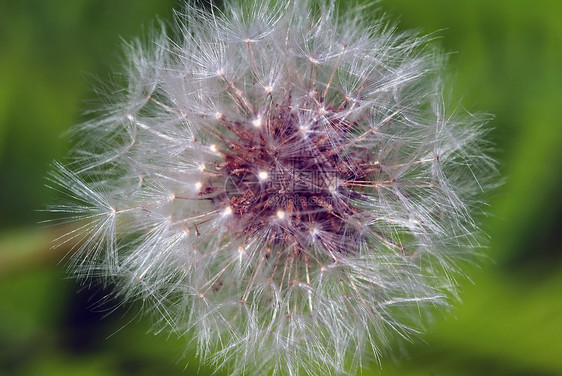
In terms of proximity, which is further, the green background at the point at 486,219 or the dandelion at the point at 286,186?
the green background at the point at 486,219

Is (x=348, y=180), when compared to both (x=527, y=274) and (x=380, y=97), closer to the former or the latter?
(x=380, y=97)

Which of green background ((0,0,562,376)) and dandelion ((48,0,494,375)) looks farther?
green background ((0,0,562,376))

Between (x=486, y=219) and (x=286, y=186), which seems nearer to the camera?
(x=286, y=186)

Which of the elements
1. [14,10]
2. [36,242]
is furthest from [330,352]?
[14,10]
